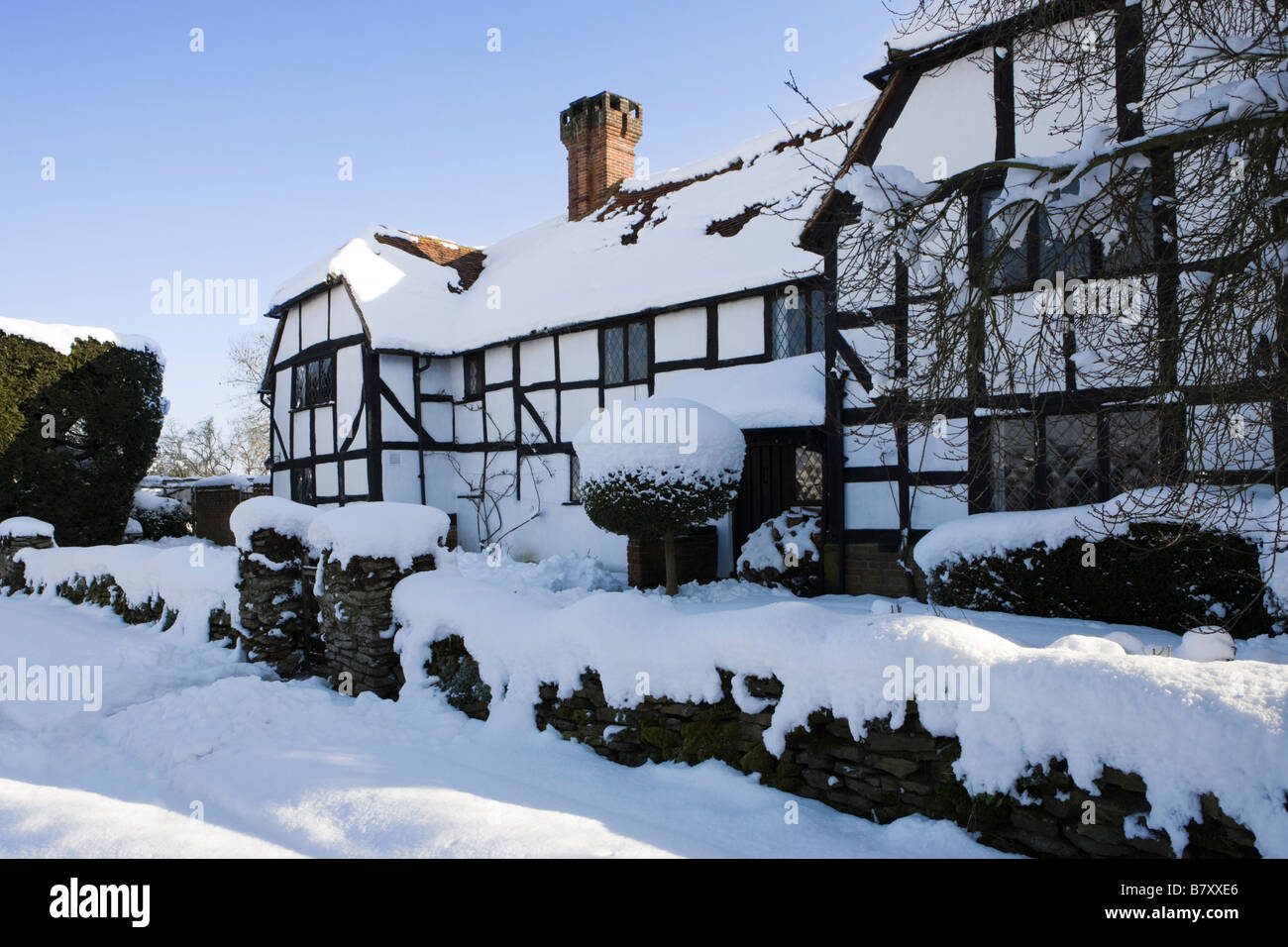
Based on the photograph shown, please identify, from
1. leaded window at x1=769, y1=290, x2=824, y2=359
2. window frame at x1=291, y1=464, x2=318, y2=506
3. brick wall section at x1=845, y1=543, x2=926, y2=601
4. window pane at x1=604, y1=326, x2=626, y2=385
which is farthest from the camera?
window frame at x1=291, y1=464, x2=318, y2=506

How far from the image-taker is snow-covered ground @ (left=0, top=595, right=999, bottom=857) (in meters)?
4.12

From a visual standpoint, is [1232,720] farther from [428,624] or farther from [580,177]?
[580,177]

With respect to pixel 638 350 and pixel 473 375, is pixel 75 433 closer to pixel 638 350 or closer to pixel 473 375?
pixel 473 375

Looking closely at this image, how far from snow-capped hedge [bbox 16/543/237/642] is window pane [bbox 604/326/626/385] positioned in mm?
6334

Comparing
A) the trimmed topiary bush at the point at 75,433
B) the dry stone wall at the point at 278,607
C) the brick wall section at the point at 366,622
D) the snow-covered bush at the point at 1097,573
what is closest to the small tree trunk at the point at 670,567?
the brick wall section at the point at 366,622

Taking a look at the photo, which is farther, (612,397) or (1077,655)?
(612,397)

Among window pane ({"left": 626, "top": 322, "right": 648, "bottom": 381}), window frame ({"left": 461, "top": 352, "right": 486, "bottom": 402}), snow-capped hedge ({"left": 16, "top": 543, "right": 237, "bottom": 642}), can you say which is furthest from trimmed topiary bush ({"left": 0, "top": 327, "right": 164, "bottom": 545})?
window pane ({"left": 626, "top": 322, "right": 648, "bottom": 381})

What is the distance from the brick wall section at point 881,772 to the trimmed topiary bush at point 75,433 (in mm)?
14513

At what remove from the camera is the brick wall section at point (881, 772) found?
3494 millimetres

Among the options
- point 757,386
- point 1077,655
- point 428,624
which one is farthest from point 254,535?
point 1077,655

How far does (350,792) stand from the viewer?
15.8ft

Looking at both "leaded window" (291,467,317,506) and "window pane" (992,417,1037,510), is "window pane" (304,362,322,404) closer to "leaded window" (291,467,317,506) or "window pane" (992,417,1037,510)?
"leaded window" (291,467,317,506)

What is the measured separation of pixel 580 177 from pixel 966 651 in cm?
1527
